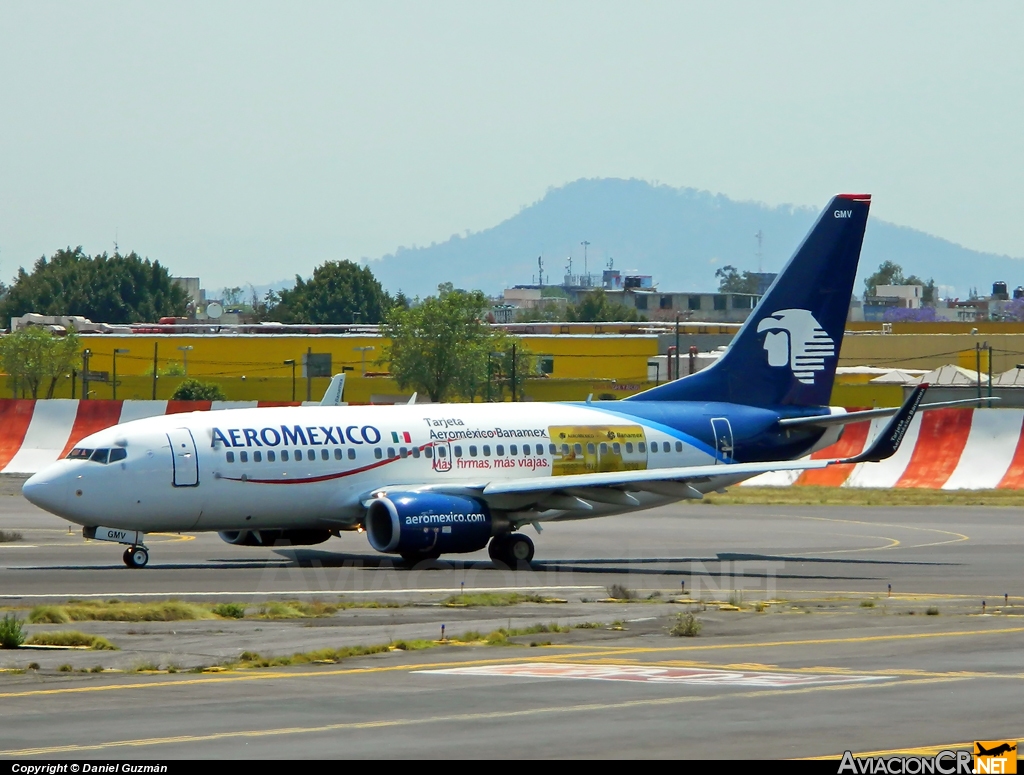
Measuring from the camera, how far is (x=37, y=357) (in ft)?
412

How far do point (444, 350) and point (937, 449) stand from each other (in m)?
67.3

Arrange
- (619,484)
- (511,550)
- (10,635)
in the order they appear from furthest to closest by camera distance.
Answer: (511,550) → (619,484) → (10,635)

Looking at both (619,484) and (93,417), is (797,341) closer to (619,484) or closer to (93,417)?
(619,484)

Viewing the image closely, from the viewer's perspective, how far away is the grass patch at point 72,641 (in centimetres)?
2105

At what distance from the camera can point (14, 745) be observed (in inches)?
543

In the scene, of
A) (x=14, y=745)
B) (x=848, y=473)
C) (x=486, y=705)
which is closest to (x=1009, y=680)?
(x=486, y=705)

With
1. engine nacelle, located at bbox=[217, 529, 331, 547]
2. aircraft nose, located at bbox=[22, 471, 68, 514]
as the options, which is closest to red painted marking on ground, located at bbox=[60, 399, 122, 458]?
engine nacelle, located at bbox=[217, 529, 331, 547]

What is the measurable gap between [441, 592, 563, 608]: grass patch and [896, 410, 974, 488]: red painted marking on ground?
34.6 metres

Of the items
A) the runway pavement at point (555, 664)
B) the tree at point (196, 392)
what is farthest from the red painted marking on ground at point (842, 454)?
the tree at point (196, 392)

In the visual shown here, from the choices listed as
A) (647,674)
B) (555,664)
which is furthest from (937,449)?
(647,674)

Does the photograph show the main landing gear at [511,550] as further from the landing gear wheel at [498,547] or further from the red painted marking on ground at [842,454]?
the red painted marking on ground at [842,454]

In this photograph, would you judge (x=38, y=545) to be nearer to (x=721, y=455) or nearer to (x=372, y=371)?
(x=721, y=455)

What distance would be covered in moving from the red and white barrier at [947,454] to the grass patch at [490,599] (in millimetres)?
32567

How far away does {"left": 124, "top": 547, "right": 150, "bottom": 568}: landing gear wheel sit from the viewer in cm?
3450
